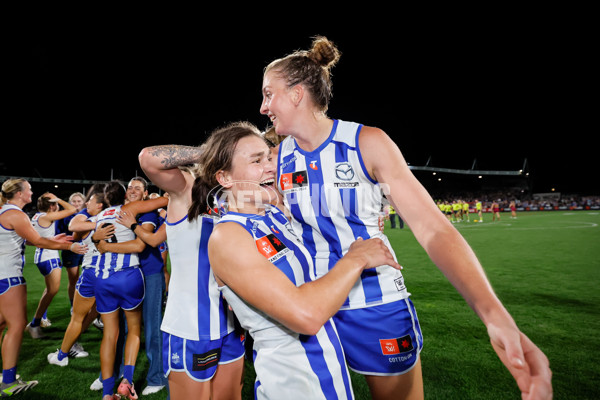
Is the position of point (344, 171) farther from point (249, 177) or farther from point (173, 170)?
point (173, 170)

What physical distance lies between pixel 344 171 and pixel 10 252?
499 cm

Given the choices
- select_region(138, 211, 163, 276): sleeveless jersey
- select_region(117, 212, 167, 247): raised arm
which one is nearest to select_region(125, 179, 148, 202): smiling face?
select_region(138, 211, 163, 276): sleeveless jersey

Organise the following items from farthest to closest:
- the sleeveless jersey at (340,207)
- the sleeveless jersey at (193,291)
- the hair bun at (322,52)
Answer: the sleeveless jersey at (193,291)
the hair bun at (322,52)
the sleeveless jersey at (340,207)

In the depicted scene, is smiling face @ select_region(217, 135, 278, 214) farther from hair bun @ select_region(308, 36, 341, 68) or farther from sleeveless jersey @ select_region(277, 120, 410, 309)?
hair bun @ select_region(308, 36, 341, 68)

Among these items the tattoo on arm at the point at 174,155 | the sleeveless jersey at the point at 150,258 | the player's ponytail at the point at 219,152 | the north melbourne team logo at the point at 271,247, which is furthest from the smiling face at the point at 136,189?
the north melbourne team logo at the point at 271,247

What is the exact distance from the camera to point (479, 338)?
4879 mm

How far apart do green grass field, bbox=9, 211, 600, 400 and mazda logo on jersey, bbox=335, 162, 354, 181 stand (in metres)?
2.79

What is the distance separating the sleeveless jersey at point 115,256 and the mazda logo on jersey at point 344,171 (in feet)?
11.0

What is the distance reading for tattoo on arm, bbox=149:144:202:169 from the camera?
8.48ft

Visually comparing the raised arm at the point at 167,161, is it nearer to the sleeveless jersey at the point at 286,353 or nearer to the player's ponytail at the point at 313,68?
the player's ponytail at the point at 313,68

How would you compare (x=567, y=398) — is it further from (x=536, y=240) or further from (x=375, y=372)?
(x=536, y=240)

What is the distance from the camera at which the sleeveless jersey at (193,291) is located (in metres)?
2.45

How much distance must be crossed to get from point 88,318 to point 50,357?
26.4 inches

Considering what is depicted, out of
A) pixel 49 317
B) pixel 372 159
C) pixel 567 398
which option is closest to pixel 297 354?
pixel 372 159
